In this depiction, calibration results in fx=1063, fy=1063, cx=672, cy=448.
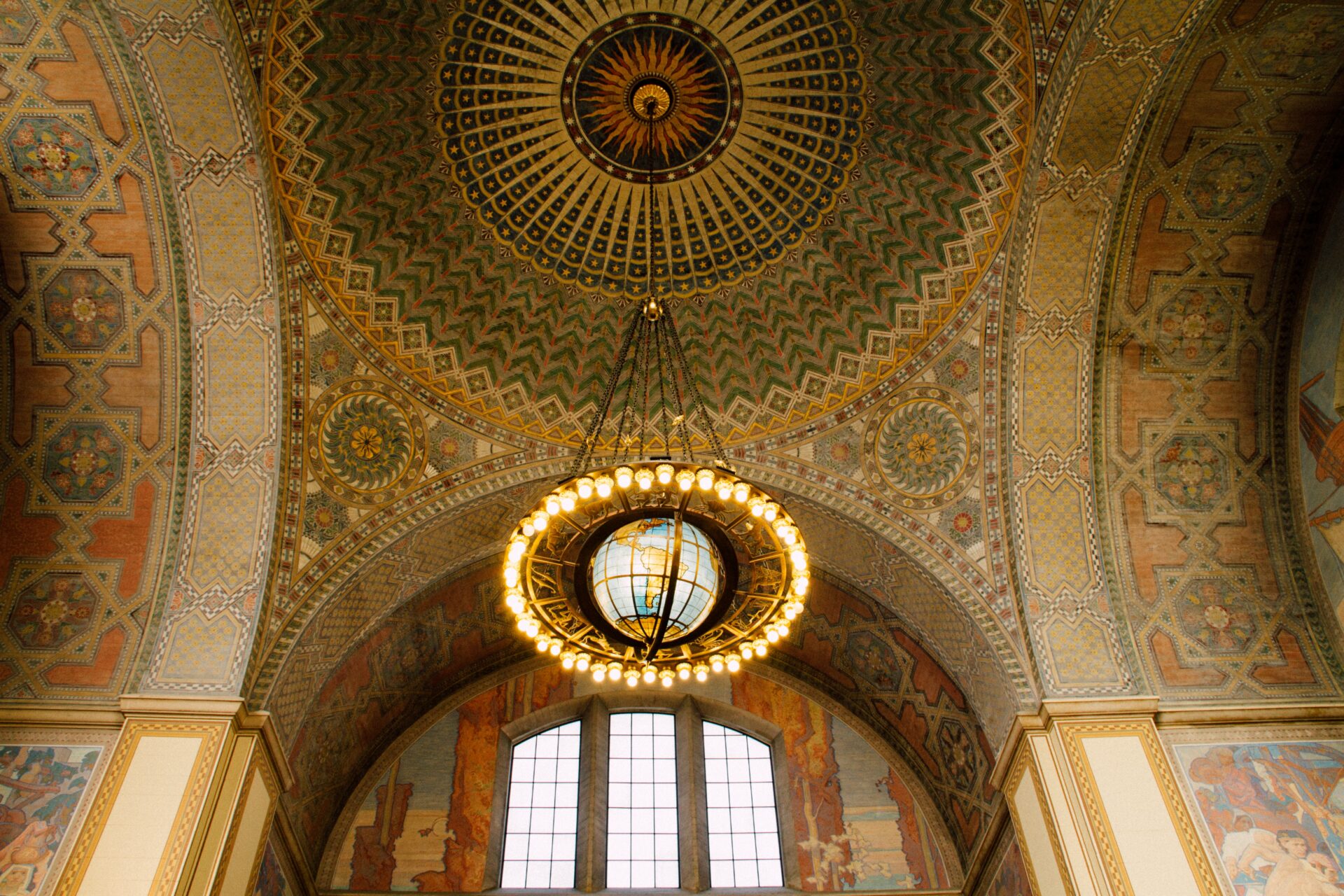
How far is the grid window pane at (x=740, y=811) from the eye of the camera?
36.4 ft

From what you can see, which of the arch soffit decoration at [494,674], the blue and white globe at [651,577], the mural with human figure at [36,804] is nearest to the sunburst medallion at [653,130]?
the blue and white globe at [651,577]

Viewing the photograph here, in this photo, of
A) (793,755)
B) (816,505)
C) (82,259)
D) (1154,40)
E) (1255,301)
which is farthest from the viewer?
Answer: (793,755)

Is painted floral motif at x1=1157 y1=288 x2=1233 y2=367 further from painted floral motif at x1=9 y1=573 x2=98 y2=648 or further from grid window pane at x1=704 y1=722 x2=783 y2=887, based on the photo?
painted floral motif at x1=9 y1=573 x2=98 y2=648

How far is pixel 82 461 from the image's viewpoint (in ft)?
31.3

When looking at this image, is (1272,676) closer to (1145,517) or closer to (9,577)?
(1145,517)

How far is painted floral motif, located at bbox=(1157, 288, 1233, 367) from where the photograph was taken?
32.6ft

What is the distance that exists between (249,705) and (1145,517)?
27.2 feet

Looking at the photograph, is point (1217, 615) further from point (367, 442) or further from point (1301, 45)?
point (367, 442)

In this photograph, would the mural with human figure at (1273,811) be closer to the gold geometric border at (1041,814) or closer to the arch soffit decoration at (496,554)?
the gold geometric border at (1041,814)

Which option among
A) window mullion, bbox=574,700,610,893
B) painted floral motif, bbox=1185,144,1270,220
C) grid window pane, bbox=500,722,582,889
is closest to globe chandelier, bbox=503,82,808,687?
window mullion, bbox=574,700,610,893

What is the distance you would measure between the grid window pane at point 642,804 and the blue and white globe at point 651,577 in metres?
4.31

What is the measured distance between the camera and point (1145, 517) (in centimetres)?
1012

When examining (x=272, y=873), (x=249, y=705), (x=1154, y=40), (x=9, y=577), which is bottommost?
(x=272, y=873)

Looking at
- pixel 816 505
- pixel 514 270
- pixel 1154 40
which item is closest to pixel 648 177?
pixel 514 270
